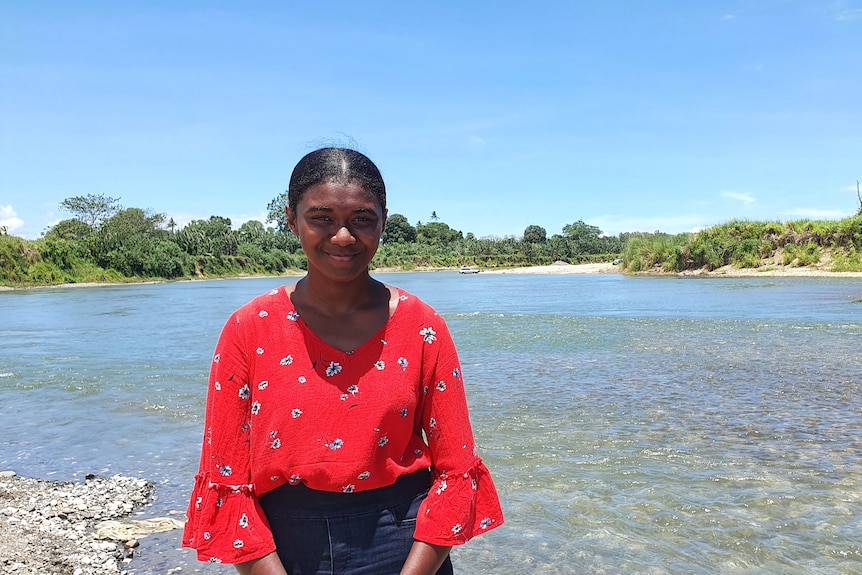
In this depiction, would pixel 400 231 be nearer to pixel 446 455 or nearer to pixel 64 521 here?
pixel 64 521

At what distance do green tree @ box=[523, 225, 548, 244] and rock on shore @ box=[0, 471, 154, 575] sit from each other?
10379 centimetres

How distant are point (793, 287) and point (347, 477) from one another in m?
29.3

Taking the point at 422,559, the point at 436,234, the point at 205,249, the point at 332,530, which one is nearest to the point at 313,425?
the point at 332,530

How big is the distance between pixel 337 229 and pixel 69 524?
3.50 m

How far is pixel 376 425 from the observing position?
61.7 inches

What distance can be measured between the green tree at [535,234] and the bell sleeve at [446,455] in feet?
349

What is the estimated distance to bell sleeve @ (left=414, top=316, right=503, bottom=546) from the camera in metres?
1.61

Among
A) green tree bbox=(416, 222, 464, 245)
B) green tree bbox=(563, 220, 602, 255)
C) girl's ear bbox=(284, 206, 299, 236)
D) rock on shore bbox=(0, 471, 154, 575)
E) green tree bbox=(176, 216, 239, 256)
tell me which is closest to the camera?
girl's ear bbox=(284, 206, 299, 236)

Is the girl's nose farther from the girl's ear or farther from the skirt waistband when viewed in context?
the skirt waistband

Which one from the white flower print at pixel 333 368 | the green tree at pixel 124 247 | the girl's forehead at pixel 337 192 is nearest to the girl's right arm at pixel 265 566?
the white flower print at pixel 333 368

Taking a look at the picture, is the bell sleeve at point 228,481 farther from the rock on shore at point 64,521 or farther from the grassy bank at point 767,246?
the grassy bank at point 767,246

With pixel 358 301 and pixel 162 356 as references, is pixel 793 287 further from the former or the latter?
pixel 358 301

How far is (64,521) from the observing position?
13.7 feet

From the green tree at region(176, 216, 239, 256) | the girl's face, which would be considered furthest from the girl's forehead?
the green tree at region(176, 216, 239, 256)
